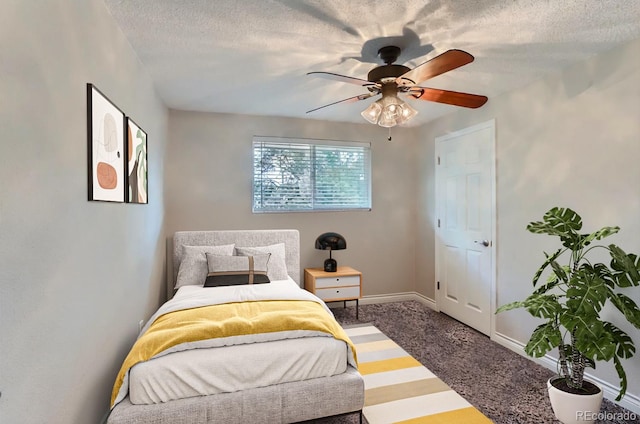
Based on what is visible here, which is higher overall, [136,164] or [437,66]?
[437,66]

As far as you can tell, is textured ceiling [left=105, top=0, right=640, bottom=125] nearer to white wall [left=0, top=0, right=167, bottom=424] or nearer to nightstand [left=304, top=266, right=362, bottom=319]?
white wall [left=0, top=0, right=167, bottom=424]

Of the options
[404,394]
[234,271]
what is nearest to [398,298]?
[404,394]

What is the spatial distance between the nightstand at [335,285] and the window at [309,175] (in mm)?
887

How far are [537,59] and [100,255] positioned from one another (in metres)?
3.26

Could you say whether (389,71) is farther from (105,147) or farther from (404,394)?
(404,394)

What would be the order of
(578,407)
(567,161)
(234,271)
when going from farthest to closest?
(234,271) → (567,161) → (578,407)

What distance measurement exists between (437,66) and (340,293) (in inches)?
106

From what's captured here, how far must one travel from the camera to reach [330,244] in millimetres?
3854

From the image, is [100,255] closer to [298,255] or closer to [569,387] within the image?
[298,255]

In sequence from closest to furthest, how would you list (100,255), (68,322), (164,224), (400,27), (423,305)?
(68,322) < (100,255) < (400,27) < (164,224) < (423,305)

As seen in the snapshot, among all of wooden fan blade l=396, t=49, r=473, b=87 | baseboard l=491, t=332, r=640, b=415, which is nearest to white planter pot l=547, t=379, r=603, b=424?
baseboard l=491, t=332, r=640, b=415

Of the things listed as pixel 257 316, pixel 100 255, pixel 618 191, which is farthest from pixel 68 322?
pixel 618 191

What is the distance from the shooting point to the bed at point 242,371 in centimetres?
171

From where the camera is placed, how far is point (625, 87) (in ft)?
7.27
